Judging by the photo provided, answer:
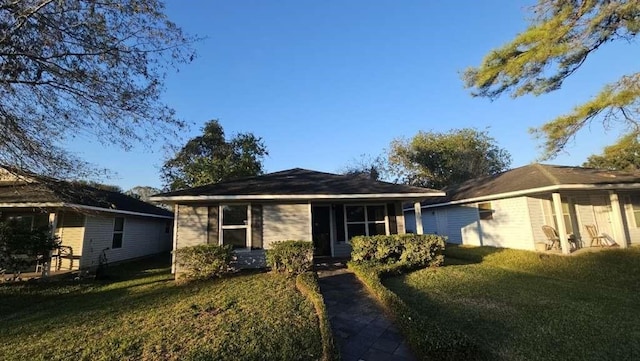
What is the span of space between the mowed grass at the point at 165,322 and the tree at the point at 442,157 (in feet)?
91.5

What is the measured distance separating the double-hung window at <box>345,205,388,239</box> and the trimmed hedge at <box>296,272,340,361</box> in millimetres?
4465

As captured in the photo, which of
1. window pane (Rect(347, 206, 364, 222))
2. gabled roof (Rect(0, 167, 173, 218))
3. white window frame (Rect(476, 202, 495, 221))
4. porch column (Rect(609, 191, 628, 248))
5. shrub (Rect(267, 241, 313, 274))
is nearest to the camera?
gabled roof (Rect(0, 167, 173, 218))

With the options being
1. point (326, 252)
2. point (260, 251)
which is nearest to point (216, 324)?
point (260, 251)

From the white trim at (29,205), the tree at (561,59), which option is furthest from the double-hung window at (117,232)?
the tree at (561,59)

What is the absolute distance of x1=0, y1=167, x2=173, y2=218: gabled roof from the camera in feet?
20.9

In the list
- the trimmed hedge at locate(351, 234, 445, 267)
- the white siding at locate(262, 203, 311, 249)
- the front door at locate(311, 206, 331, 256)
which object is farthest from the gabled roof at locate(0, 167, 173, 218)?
the trimmed hedge at locate(351, 234, 445, 267)

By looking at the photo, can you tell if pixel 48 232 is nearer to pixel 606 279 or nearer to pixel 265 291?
pixel 265 291

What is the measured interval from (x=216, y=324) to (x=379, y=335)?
265 cm

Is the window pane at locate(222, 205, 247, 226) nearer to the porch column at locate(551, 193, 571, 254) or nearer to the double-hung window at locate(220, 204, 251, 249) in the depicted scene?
the double-hung window at locate(220, 204, 251, 249)

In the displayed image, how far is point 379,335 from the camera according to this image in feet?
15.4

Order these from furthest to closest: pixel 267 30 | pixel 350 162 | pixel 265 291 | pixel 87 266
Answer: pixel 350 162 → pixel 87 266 → pixel 267 30 → pixel 265 291

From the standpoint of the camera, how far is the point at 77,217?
11633mm

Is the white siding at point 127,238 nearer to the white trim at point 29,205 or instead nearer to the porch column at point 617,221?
the white trim at point 29,205

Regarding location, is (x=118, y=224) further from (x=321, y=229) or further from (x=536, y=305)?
(x=536, y=305)
